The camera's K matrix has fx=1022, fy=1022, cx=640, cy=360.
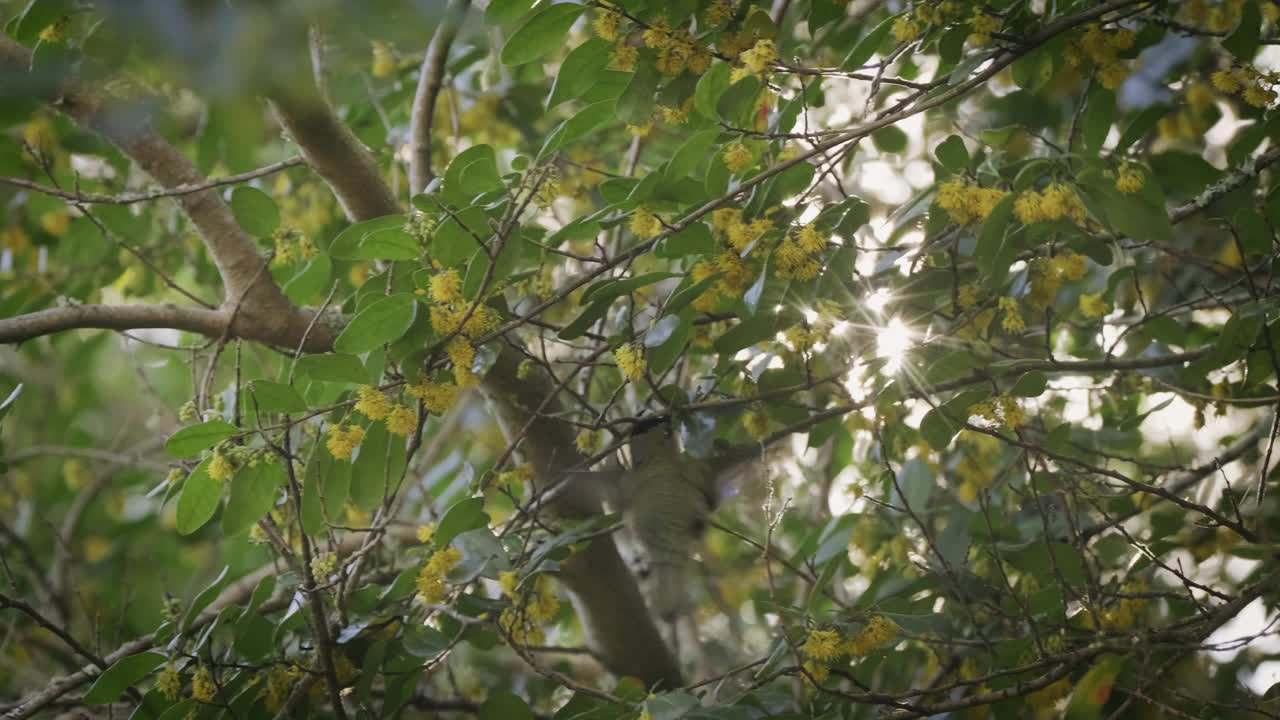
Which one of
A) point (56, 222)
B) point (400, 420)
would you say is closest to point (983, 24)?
point (400, 420)

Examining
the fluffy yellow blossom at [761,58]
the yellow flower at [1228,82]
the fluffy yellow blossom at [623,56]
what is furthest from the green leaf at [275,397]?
the yellow flower at [1228,82]

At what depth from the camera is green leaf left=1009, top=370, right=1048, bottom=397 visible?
1421 millimetres

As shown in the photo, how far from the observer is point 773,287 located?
1.52 meters

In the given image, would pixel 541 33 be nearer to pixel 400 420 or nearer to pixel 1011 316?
pixel 400 420

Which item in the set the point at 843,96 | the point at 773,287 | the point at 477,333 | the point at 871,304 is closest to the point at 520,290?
the point at 477,333

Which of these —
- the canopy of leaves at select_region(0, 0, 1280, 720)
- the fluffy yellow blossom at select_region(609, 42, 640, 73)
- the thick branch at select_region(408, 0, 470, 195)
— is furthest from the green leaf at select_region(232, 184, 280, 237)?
the fluffy yellow blossom at select_region(609, 42, 640, 73)

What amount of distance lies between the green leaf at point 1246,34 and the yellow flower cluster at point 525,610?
1.40 meters

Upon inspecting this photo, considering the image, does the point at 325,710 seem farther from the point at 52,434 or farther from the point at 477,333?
the point at 52,434

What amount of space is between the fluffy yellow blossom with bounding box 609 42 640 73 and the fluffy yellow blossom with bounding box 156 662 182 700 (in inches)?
44.5

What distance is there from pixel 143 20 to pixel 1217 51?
7.89 feet

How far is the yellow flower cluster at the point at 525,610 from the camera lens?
1608 mm

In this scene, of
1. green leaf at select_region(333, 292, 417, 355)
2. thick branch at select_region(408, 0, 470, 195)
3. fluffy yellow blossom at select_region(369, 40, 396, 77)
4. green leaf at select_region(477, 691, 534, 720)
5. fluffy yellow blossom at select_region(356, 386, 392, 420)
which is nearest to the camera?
green leaf at select_region(333, 292, 417, 355)

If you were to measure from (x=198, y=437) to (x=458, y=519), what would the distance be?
385 mm

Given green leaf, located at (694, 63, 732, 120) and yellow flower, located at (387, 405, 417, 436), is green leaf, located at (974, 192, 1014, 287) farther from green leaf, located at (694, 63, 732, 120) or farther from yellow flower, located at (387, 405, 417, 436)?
yellow flower, located at (387, 405, 417, 436)
